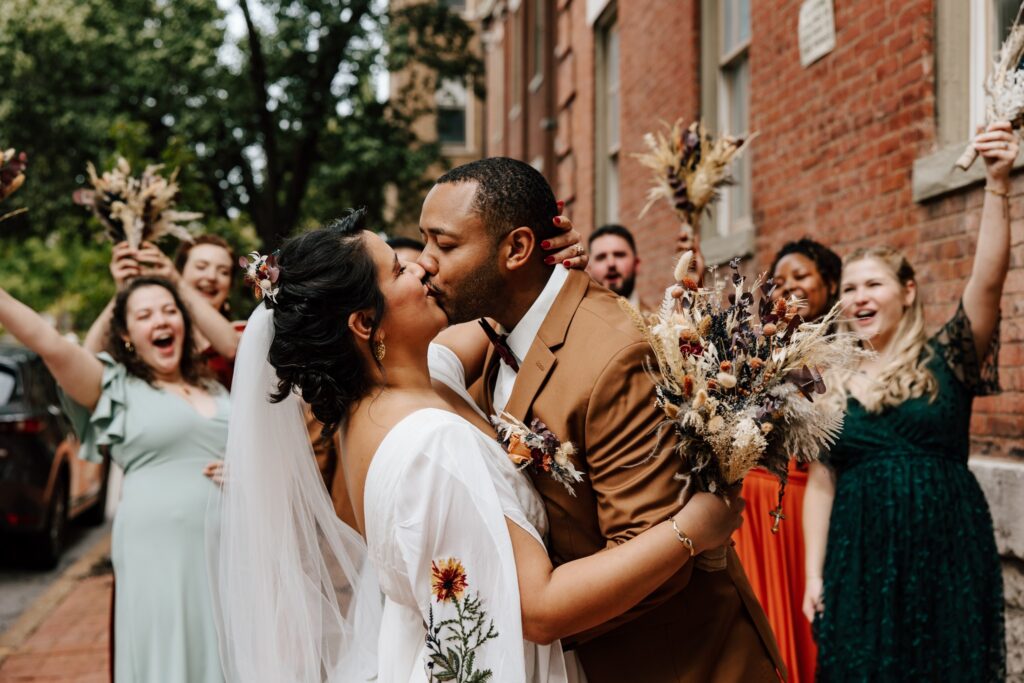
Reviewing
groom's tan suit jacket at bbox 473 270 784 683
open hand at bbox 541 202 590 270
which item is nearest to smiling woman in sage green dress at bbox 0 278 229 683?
groom's tan suit jacket at bbox 473 270 784 683

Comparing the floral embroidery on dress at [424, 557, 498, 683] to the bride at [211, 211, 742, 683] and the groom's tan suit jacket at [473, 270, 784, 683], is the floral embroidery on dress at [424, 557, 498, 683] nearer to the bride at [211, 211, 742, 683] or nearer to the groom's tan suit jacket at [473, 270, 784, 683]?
the bride at [211, 211, 742, 683]

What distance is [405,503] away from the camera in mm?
2248

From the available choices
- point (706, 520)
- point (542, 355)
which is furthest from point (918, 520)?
point (542, 355)

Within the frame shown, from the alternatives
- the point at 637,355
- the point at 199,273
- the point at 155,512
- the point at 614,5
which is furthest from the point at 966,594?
the point at 614,5

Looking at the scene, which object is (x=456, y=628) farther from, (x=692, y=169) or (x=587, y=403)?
(x=692, y=169)

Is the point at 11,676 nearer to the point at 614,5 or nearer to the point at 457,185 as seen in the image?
the point at 457,185

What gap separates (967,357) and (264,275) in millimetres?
2571

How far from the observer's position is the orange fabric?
453 cm

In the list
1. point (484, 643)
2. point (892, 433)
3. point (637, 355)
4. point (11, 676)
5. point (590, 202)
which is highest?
point (590, 202)

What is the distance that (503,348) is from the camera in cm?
263

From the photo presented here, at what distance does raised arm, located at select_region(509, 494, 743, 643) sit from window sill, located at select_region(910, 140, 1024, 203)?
303 cm

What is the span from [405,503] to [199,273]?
356 cm

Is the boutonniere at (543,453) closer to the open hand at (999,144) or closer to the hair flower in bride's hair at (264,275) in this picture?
the hair flower in bride's hair at (264,275)

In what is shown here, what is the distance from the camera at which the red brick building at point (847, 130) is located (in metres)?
4.57
